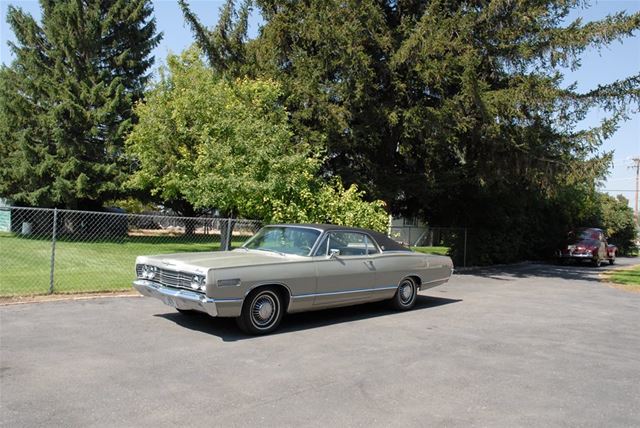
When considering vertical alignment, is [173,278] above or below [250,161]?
below

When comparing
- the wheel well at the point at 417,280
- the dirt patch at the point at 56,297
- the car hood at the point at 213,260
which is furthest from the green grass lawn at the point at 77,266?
the wheel well at the point at 417,280

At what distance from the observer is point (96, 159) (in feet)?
88.0

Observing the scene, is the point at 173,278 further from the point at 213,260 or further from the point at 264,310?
the point at 264,310

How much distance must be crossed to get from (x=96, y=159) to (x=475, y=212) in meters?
18.6

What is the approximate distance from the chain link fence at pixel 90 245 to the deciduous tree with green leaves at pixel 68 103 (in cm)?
148

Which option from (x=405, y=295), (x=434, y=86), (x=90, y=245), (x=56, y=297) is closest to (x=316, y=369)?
(x=405, y=295)

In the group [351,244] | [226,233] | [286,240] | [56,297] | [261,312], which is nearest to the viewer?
[261,312]

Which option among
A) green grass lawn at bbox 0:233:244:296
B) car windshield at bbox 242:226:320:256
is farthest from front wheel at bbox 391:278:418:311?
green grass lawn at bbox 0:233:244:296

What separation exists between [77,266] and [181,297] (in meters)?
8.28

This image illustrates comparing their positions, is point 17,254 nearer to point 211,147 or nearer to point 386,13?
point 211,147

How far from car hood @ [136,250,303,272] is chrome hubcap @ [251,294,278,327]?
1.65 feet

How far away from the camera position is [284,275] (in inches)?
291

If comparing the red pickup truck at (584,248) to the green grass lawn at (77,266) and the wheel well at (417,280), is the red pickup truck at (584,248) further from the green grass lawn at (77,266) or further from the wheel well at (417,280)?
the wheel well at (417,280)

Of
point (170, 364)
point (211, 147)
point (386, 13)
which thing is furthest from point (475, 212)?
point (170, 364)
